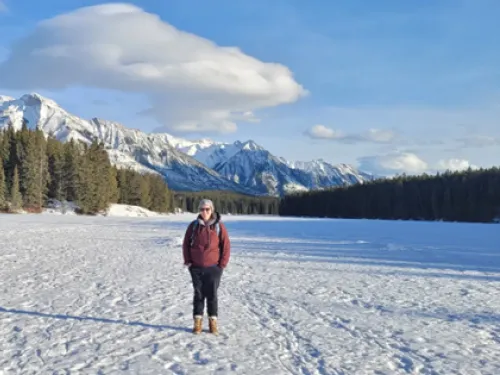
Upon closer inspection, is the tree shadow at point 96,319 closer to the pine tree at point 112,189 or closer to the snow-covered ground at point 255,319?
the snow-covered ground at point 255,319

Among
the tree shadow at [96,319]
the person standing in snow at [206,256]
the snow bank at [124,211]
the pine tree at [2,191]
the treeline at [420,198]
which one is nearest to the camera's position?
the person standing in snow at [206,256]

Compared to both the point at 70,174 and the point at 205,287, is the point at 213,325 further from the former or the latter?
the point at 70,174

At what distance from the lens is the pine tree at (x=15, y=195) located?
77.4 meters

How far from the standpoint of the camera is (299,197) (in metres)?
179

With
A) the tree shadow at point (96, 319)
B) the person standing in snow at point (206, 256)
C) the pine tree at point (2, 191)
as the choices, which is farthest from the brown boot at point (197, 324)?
the pine tree at point (2, 191)

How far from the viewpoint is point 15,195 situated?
78.4m

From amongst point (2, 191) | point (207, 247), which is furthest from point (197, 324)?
point (2, 191)

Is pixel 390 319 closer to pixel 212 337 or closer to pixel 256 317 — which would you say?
pixel 256 317

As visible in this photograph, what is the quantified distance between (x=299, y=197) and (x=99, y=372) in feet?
569

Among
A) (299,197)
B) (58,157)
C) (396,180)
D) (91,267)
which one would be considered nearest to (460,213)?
(396,180)

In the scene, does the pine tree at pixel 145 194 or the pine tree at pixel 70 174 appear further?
the pine tree at pixel 145 194

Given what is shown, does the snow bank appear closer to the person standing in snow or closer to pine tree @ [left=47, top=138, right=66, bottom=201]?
pine tree @ [left=47, top=138, right=66, bottom=201]

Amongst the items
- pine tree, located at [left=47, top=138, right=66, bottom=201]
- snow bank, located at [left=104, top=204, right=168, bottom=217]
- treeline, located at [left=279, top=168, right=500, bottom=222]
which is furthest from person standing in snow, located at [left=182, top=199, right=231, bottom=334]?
treeline, located at [left=279, top=168, right=500, bottom=222]

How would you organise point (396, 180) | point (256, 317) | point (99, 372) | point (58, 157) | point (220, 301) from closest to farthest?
point (99, 372) → point (256, 317) → point (220, 301) → point (58, 157) → point (396, 180)
